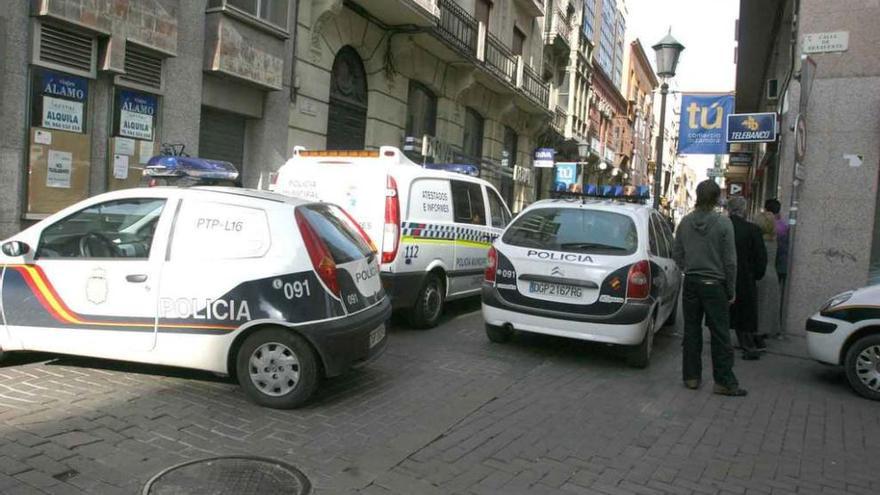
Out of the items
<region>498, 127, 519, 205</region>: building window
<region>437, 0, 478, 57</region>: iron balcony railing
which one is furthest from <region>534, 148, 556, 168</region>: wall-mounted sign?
<region>437, 0, 478, 57</region>: iron balcony railing

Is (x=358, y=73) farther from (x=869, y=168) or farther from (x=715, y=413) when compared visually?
(x=715, y=413)

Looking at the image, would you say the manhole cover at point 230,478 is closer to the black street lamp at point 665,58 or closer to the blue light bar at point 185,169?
the blue light bar at point 185,169

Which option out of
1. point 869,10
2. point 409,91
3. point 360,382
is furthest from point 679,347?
point 409,91

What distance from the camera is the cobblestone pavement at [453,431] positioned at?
3.90 m

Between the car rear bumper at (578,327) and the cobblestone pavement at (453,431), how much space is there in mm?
366

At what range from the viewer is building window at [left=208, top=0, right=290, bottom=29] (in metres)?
12.0

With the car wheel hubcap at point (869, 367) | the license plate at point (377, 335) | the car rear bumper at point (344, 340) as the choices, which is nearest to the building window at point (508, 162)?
the car wheel hubcap at point (869, 367)

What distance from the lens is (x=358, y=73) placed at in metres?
15.8

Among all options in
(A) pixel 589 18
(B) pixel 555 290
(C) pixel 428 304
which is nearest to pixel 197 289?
(B) pixel 555 290

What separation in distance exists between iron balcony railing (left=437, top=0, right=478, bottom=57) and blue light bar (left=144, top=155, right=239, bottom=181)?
9.63 metres

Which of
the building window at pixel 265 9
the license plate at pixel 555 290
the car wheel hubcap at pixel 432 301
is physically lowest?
the car wheel hubcap at pixel 432 301

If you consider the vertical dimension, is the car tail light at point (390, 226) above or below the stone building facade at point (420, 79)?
below

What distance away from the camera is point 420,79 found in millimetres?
18156

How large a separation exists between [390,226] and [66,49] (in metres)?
5.45
